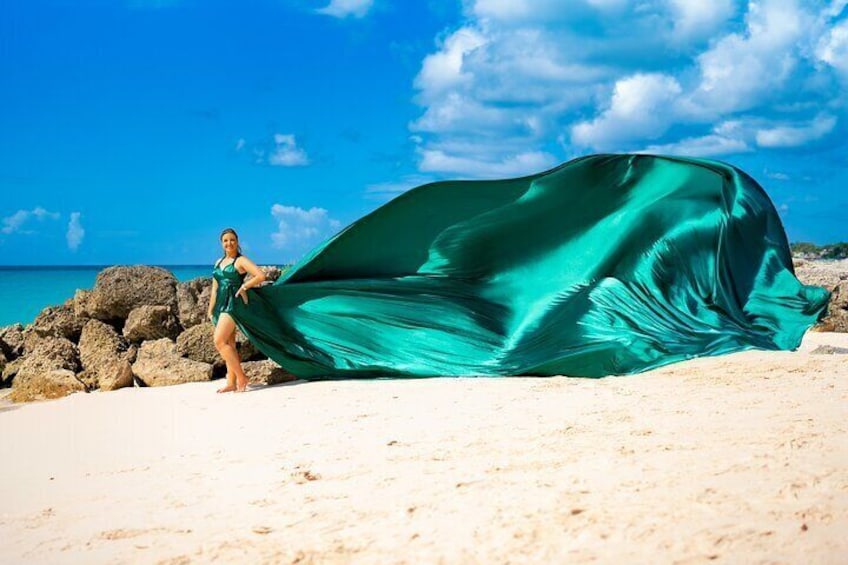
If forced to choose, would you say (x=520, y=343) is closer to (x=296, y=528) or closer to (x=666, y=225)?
(x=666, y=225)

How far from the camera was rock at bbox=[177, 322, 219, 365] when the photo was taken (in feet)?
31.1

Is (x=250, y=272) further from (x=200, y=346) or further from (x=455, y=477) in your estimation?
(x=455, y=477)

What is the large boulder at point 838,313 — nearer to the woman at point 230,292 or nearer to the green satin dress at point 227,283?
the woman at point 230,292

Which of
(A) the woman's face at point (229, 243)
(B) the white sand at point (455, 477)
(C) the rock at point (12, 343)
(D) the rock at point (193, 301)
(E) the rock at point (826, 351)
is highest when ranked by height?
(A) the woman's face at point (229, 243)

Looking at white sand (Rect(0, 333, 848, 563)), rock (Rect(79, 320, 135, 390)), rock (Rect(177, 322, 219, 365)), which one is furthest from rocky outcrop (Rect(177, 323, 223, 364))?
white sand (Rect(0, 333, 848, 563))

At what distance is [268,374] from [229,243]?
52.1 inches

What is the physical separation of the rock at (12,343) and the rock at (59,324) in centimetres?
44

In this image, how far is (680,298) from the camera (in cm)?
902

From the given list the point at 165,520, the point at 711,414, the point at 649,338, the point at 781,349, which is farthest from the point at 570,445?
the point at 781,349

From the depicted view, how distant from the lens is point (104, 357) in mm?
9641

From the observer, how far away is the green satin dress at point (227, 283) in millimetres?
8016

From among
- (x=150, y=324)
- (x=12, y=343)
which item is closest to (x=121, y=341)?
(x=150, y=324)

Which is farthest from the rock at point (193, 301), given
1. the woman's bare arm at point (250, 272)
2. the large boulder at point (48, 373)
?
the woman's bare arm at point (250, 272)

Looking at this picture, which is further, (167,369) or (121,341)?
(121,341)
